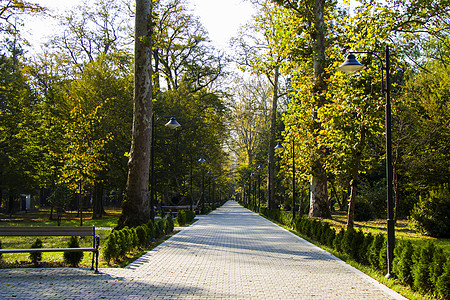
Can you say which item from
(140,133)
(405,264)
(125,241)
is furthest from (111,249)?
(140,133)

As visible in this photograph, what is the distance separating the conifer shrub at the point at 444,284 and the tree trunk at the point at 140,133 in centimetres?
1055

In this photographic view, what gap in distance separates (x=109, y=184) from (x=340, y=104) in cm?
2259

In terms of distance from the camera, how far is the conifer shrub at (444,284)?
5902 millimetres

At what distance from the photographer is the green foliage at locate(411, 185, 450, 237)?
15.1 meters

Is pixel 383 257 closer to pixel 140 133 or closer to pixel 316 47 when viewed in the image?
pixel 140 133

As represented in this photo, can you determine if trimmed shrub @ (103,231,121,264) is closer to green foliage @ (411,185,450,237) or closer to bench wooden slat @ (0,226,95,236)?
bench wooden slat @ (0,226,95,236)

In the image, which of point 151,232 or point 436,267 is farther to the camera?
point 151,232

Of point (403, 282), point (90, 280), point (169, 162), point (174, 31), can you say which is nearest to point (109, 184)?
point (169, 162)

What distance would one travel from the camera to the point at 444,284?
5.91 metres

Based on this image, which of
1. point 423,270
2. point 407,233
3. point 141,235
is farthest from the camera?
point 407,233

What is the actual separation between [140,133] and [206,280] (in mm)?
8587

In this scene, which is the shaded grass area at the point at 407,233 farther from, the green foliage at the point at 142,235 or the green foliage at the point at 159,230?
the green foliage at the point at 142,235

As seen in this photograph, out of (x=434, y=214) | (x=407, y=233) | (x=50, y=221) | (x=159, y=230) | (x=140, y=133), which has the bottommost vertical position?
(x=50, y=221)

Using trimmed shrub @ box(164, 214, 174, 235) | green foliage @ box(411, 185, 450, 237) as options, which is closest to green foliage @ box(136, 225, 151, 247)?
trimmed shrub @ box(164, 214, 174, 235)
